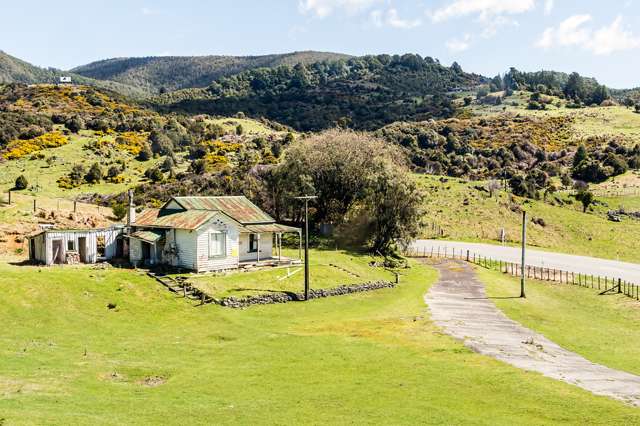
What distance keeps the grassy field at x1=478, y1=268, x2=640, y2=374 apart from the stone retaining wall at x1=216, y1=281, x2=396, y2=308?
950cm

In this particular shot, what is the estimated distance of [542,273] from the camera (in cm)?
5616

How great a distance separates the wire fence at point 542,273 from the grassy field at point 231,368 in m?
23.2

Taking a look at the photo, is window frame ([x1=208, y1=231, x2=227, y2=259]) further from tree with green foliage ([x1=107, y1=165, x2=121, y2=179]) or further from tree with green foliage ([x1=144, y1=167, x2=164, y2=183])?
tree with green foliage ([x1=107, y1=165, x2=121, y2=179])

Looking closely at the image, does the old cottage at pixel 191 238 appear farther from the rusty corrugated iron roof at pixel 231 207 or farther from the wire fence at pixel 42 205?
the wire fence at pixel 42 205

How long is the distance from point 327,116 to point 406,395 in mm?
182275

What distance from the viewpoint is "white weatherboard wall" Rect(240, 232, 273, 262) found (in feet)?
153

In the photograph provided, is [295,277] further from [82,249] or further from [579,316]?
[579,316]

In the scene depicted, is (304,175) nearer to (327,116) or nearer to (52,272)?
(52,272)

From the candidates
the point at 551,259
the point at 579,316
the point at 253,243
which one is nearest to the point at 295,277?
the point at 253,243

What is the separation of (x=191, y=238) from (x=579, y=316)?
28.0 meters

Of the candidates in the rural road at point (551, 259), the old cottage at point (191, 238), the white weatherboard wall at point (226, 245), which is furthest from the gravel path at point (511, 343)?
the rural road at point (551, 259)

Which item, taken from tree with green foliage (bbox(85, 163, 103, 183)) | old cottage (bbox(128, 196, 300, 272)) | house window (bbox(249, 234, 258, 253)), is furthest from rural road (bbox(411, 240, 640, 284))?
tree with green foliage (bbox(85, 163, 103, 183))

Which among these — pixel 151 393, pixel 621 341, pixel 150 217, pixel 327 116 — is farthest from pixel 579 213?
pixel 327 116

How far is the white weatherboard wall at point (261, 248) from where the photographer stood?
46594 mm
